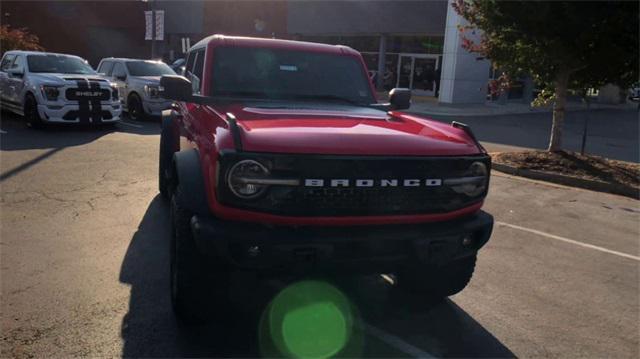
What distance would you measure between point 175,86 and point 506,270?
10.8ft

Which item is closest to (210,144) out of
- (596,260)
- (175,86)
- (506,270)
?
(175,86)

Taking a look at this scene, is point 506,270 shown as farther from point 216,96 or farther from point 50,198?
point 50,198

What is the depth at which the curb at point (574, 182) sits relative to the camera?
340 inches

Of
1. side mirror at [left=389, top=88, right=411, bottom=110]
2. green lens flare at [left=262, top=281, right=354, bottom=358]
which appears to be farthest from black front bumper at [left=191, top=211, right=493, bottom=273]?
side mirror at [left=389, top=88, right=411, bottom=110]

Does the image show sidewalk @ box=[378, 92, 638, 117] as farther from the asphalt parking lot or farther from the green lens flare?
the green lens flare

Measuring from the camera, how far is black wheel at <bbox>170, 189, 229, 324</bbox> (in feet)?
10.6

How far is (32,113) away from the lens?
39.8 feet

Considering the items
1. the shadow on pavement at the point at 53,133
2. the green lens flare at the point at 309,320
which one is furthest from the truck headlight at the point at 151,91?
the green lens flare at the point at 309,320

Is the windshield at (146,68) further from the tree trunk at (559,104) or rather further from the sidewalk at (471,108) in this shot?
the tree trunk at (559,104)

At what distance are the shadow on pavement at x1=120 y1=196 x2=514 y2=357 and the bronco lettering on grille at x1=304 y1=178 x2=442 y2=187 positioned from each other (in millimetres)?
1067

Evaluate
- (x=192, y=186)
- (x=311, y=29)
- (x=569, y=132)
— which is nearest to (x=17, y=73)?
(x=192, y=186)

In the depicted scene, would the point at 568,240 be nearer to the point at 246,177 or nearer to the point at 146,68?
the point at 246,177

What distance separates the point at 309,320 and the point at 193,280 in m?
0.89

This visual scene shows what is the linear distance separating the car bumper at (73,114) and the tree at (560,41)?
8.02m
